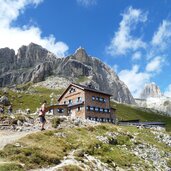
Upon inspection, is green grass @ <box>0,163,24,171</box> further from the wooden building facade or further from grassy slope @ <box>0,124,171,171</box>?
the wooden building facade

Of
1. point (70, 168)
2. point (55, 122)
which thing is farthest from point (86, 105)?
point (70, 168)

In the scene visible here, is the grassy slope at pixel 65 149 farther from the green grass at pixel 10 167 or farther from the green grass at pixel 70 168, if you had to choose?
the green grass at pixel 70 168

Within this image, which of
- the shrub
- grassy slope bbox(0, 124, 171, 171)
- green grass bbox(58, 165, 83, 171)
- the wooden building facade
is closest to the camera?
green grass bbox(58, 165, 83, 171)

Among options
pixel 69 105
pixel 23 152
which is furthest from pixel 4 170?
pixel 69 105

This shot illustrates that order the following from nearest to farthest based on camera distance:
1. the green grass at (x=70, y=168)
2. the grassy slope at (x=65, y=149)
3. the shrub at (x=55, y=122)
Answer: the green grass at (x=70, y=168) < the grassy slope at (x=65, y=149) < the shrub at (x=55, y=122)

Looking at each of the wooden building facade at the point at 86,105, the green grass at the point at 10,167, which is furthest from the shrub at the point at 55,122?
the wooden building facade at the point at 86,105

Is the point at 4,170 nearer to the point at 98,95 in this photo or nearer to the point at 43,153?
the point at 43,153

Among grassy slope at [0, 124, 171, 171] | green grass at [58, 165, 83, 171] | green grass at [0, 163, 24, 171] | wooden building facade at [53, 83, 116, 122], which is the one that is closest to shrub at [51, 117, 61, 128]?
grassy slope at [0, 124, 171, 171]

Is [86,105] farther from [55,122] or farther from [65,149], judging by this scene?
[65,149]

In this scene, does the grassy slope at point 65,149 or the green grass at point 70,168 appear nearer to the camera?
the green grass at point 70,168

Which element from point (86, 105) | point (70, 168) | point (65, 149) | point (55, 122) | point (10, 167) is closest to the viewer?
point (10, 167)

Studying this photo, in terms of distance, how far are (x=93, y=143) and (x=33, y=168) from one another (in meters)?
16.2

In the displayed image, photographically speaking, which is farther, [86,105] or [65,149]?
[86,105]

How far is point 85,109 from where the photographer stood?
85.9m
